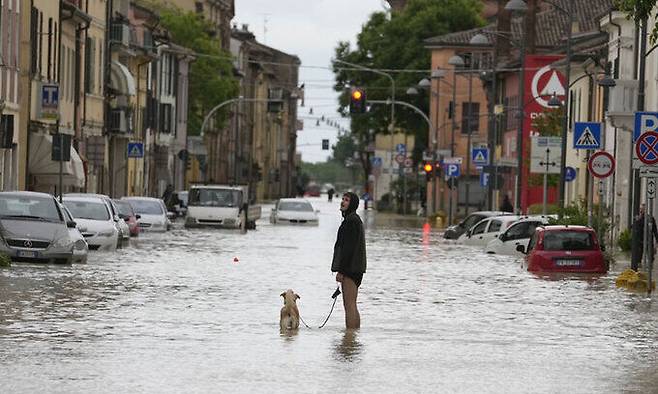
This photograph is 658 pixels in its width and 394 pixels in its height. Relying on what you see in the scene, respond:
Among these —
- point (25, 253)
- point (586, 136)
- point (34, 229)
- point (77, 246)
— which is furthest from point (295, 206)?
point (25, 253)

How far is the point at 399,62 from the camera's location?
136750 mm

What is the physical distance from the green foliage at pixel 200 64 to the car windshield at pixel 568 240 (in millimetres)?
77945

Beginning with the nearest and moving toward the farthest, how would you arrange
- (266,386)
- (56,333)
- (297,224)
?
(266,386)
(56,333)
(297,224)

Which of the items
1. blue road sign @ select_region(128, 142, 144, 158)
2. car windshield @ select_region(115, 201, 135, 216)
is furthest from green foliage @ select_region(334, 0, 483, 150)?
car windshield @ select_region(115, 201, 135, 216)

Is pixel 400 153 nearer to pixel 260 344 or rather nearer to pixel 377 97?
pixel 377 97

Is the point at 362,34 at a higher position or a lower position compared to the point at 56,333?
higher

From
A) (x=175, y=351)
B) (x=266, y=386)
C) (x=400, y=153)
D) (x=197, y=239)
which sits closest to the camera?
(x=266, y=386)

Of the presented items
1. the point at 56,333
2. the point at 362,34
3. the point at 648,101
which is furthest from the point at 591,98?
the point at 362,34

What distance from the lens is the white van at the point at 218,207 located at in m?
72.4

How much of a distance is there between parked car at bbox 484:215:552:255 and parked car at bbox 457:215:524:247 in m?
3.45

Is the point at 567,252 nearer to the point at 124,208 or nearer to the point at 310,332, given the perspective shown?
the point at 310,332

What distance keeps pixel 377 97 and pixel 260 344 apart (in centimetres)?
11765

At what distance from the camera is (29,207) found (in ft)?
123

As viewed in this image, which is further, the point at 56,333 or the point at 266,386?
the point at 56,333
